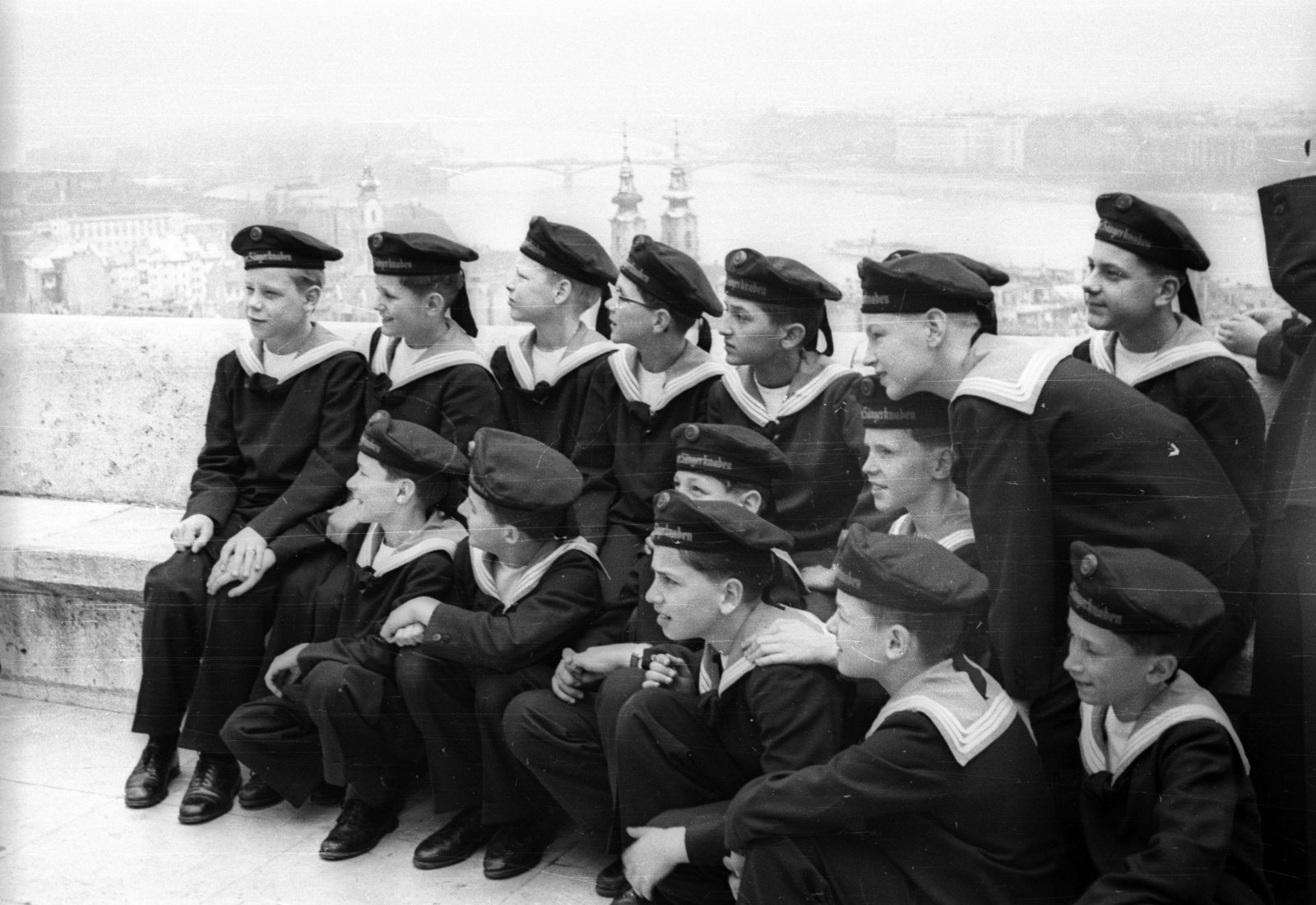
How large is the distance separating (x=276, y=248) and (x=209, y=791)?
1.41 m

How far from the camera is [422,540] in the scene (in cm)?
346

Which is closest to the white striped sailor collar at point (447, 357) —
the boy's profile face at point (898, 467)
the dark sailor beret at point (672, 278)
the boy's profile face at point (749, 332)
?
the dark sailor beret at point (672, 278)

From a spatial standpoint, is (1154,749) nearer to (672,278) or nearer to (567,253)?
(672,278)

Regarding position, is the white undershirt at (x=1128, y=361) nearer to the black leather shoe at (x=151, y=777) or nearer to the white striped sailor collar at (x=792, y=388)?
the white striped sailor collar at (x=792, y=388)

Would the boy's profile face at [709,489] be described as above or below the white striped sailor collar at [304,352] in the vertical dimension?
below

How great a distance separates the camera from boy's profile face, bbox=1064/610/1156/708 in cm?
246

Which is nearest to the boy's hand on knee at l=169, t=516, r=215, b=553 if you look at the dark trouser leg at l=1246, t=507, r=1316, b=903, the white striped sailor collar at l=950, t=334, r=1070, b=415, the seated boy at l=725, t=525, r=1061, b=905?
the seated boy at l=725, t=525, r=1061, b=905

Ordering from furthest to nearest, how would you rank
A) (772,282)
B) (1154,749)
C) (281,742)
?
(281,742) → (772,282) → (1154,749)

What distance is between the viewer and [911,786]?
2.49 m

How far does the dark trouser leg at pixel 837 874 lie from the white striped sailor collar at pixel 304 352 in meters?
2.00

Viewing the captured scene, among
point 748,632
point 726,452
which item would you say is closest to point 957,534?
point 748,632

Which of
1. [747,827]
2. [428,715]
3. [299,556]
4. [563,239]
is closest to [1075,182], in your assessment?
[563,239]

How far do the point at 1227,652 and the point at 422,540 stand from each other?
1780 millimetres

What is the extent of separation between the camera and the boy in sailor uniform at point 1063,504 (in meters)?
2.64
